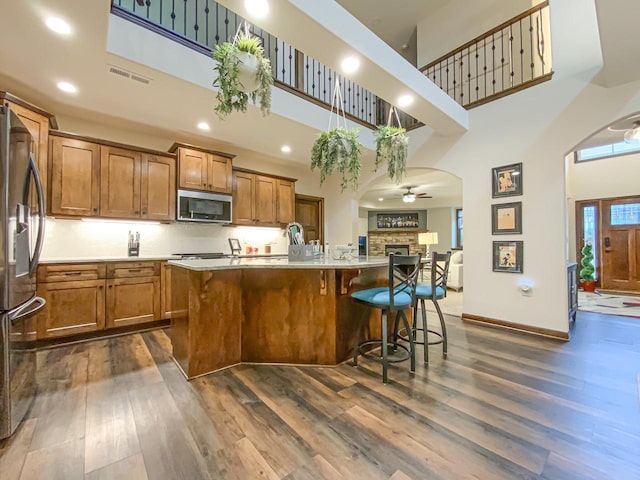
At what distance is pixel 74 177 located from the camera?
334cm

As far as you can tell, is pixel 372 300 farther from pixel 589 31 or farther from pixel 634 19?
pixel 589 31

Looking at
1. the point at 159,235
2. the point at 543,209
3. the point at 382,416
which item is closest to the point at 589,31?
the point at 543,209

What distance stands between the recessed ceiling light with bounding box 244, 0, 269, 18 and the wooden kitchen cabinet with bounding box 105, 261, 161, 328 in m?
3.01

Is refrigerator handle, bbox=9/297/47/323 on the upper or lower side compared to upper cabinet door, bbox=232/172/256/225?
lower

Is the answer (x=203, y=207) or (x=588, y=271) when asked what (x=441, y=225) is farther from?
(x=203, y=207)

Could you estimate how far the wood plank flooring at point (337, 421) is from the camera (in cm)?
138

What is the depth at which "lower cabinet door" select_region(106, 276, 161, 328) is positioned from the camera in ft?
11.0

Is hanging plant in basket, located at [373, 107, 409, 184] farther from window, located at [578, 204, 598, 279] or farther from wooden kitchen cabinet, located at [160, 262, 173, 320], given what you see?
window, located at [578, 204, 598, 279]

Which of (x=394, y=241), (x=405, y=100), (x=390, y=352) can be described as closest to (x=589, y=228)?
(x=394, y=241)

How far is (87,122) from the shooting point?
145 inches

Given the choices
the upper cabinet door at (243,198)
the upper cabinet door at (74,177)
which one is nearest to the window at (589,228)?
the upper cabinet door at (243,198)

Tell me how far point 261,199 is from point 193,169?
49.7 inches

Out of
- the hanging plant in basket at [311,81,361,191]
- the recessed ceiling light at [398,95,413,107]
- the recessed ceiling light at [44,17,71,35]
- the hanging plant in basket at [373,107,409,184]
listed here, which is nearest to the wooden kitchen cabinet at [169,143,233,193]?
the recessed ceiling light at [44,17,71,35]

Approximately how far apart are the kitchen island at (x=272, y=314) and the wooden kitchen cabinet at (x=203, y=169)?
1.96 meters
